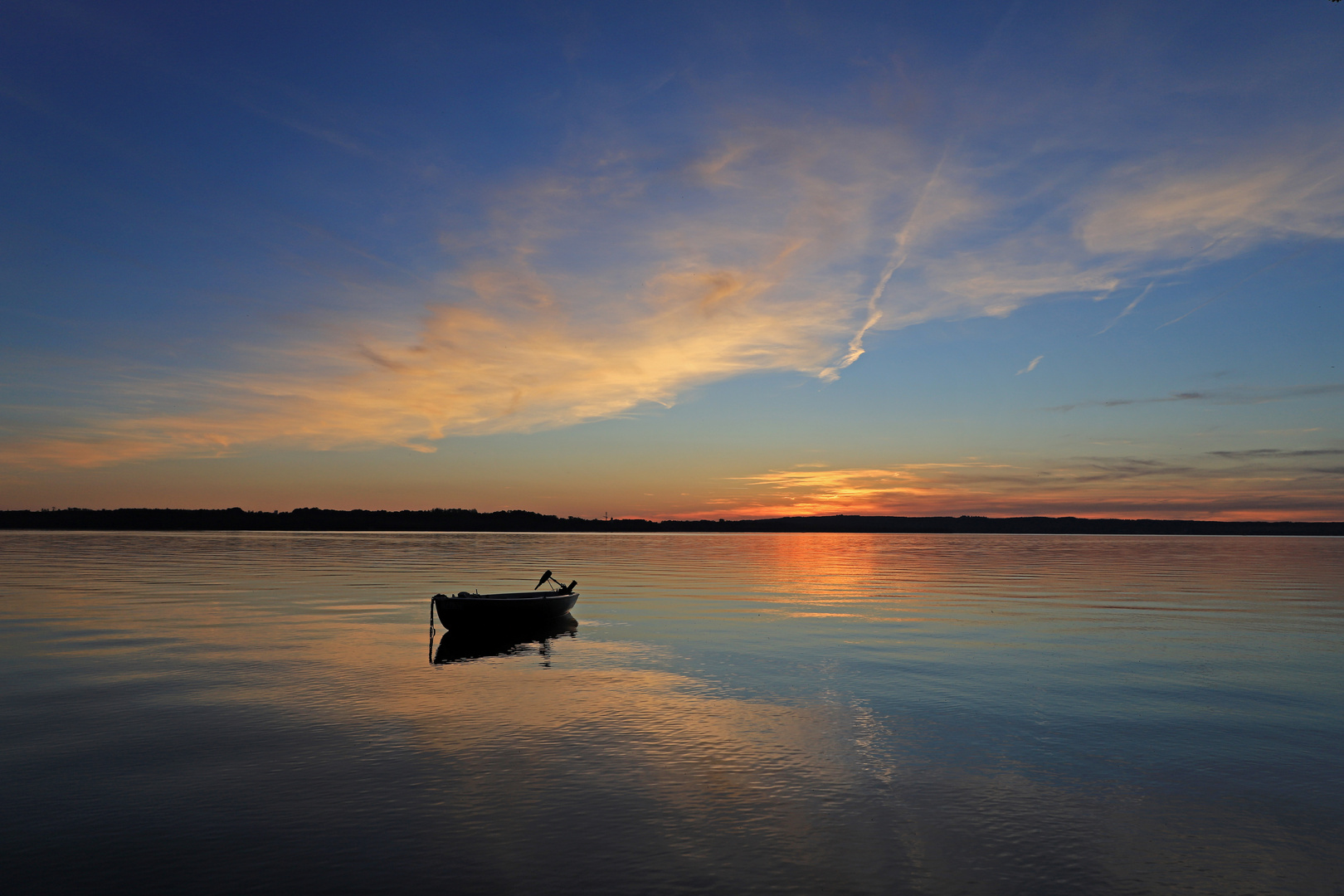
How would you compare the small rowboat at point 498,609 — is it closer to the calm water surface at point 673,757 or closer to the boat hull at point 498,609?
the boat hull at point 498,609

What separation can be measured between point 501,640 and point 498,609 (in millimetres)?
1395

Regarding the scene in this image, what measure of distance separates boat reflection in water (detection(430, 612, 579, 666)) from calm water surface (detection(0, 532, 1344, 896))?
0.40 metres

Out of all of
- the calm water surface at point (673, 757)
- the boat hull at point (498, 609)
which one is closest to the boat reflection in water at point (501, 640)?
the boat hull at point (498, 609)

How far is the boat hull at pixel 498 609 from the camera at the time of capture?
32.1 metres

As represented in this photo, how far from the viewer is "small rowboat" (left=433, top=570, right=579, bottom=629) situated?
32.1 m

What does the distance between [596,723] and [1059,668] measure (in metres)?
16.4

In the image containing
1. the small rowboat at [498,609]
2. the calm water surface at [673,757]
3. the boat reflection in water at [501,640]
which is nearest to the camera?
the calm water surface at [673,757]

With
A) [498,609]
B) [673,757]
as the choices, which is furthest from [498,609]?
[673,757]

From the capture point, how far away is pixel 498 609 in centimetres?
3369

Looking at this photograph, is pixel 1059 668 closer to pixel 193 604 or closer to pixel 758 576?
pixel 193 604

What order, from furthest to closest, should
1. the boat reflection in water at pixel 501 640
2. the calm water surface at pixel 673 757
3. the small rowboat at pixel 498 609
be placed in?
the small rowboat at pixel 498 609, the boat reflection in water at pixel 501 640, the calm water surface at pixel 673 757

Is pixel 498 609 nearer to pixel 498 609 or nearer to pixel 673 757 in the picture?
pixel 498 609

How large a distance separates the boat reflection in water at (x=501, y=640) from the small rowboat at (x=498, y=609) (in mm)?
277

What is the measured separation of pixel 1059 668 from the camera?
25953 millimetres
